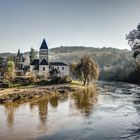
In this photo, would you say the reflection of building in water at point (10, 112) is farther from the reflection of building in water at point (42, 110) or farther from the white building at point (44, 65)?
the white building at point (44, 65)

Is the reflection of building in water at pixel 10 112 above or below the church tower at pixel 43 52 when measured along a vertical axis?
below

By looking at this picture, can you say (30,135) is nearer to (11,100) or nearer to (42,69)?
(11,100)

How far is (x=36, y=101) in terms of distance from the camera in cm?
6388

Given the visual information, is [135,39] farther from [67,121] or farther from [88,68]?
[88,68]

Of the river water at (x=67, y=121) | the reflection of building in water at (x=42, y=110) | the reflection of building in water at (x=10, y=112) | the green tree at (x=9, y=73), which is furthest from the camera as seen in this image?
the green tree at (x=9, y=73)

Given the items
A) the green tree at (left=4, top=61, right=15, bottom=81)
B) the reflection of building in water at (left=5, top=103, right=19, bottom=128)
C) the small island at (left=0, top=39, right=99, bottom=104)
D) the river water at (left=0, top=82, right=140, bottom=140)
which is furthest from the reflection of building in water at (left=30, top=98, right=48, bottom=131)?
the green tree at (left=4, top=61, right=15, bottom=81)

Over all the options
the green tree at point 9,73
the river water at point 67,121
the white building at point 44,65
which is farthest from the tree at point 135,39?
the white building at point 44,65

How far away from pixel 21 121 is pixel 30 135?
834 cm

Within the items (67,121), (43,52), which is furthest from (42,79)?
(67,121)

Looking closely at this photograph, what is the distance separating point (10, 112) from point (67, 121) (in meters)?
10.3

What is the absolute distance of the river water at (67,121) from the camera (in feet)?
118

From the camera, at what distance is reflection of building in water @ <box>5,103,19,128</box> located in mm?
42750

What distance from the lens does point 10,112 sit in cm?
5028

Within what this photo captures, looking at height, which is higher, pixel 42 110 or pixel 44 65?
pixel 44 65
